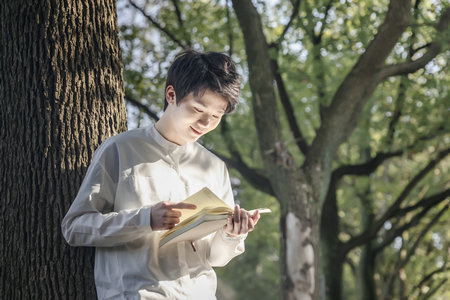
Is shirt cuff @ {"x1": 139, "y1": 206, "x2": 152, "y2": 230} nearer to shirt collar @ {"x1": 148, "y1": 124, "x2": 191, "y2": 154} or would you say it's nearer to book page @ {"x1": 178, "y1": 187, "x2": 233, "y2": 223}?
book page @ {"x1": 178, "y1": 187, "x2": 233, "y2": 223}

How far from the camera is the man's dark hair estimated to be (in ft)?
8.54

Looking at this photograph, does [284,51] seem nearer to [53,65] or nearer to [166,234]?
[53,65]

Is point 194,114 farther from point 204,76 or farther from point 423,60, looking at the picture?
point 423,60

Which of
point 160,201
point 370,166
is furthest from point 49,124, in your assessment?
point 370,166

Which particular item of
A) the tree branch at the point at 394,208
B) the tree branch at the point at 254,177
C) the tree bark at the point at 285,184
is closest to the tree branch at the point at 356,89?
the tree bark at the point at 285,184

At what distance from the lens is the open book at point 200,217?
92.2 inches

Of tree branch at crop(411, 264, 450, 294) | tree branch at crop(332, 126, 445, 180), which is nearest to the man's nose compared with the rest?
tree branch at crop(332, 126, 445, 180)

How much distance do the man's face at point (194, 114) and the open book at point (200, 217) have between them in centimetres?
38

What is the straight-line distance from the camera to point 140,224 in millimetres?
2355

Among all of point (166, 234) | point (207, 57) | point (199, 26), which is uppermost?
point (199, 26)

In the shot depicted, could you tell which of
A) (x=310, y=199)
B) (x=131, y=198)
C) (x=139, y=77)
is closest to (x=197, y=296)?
(x=131, y=198)

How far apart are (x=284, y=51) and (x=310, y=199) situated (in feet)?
9.94

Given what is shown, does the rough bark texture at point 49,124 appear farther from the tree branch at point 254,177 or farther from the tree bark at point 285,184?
the tree branch at point 254,177

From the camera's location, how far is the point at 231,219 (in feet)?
8.33
